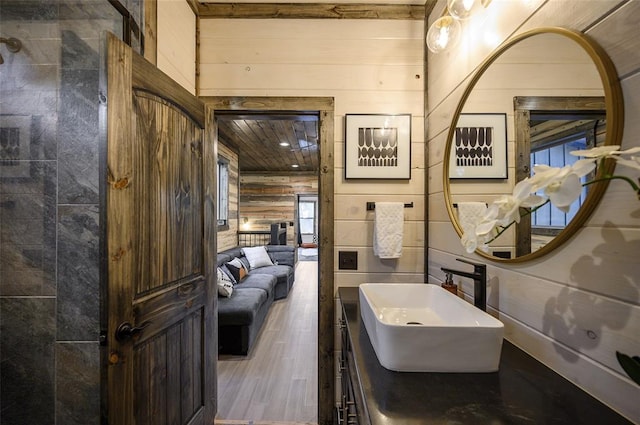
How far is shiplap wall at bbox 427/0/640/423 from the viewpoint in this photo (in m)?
0.57

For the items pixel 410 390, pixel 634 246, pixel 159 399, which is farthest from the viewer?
pixel 159 399

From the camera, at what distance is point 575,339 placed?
694mm

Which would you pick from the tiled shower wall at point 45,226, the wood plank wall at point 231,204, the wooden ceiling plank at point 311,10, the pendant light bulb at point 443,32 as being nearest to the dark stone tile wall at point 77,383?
the tiled shower wall at point 45,226

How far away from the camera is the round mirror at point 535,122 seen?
0.65 meters

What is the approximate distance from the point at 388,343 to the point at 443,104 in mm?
1355

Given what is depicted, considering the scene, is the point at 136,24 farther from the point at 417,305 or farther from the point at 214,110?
the point at 417,305

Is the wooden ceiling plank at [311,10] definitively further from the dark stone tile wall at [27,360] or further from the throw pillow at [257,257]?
the throw pillow at [257,257]

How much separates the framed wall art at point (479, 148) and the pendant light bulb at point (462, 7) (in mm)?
443

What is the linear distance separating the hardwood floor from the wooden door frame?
364mm

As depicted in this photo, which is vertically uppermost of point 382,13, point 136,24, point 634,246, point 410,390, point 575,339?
point 382,13

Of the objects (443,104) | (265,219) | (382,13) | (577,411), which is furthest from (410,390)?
(265,219)

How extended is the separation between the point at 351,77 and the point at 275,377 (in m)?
2.59

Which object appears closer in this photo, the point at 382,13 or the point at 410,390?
the point at 410,390

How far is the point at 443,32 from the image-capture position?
4.18 feet
